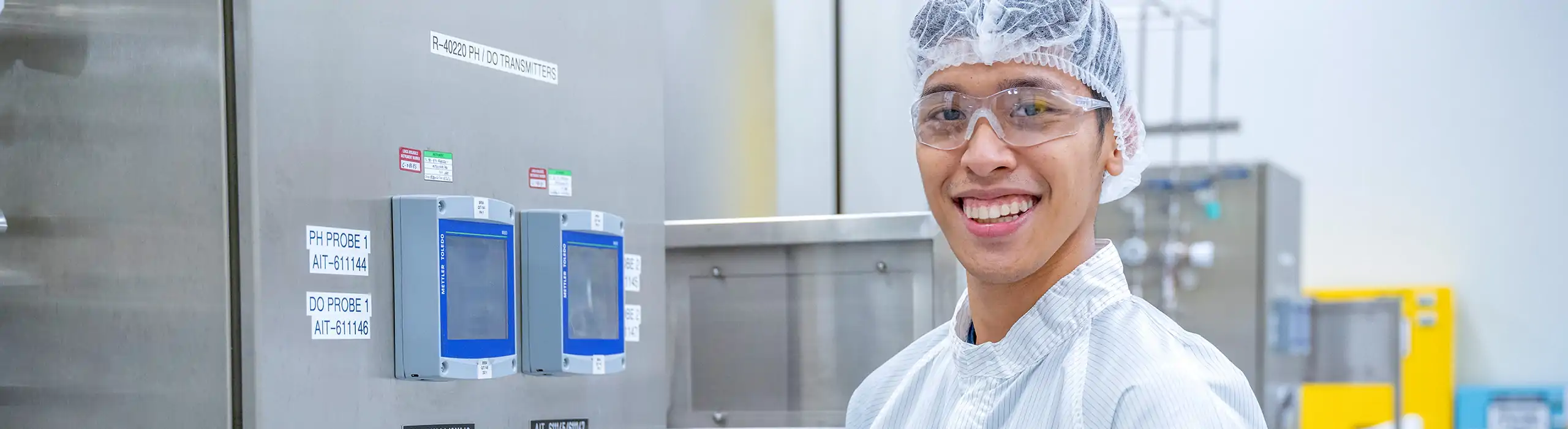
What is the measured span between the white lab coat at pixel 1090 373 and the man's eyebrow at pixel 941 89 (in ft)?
0.69

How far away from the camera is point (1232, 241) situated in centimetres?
415

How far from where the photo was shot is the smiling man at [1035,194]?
1.15 meters

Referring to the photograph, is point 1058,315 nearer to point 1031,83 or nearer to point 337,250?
point 1031,83

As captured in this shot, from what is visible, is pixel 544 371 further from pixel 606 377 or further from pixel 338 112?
pixel 338 112

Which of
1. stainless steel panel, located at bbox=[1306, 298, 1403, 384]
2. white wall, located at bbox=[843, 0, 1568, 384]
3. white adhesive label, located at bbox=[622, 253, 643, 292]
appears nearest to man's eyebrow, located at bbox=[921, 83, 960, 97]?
white adhesive label, located at bbox=[622, 253, 643, 292]

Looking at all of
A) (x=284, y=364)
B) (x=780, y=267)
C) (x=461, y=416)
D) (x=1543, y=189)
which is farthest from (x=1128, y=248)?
(x=284, y=364)

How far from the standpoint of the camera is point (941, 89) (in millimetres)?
1231

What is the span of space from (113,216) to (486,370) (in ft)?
1.40

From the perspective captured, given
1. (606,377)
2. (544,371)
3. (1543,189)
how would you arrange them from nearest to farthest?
(544,371) → (606,377) → (1543,189)

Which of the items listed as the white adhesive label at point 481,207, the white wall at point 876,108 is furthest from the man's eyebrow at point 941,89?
the white wall at point 876,108

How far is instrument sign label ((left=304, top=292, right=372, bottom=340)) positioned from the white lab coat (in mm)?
593

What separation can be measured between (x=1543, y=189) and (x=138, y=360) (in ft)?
19.8

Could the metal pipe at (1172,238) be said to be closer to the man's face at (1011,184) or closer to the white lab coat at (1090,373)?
the white lab coat at (1090,373)

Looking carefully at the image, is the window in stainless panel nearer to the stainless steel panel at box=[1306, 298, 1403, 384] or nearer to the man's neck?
the man's neck
